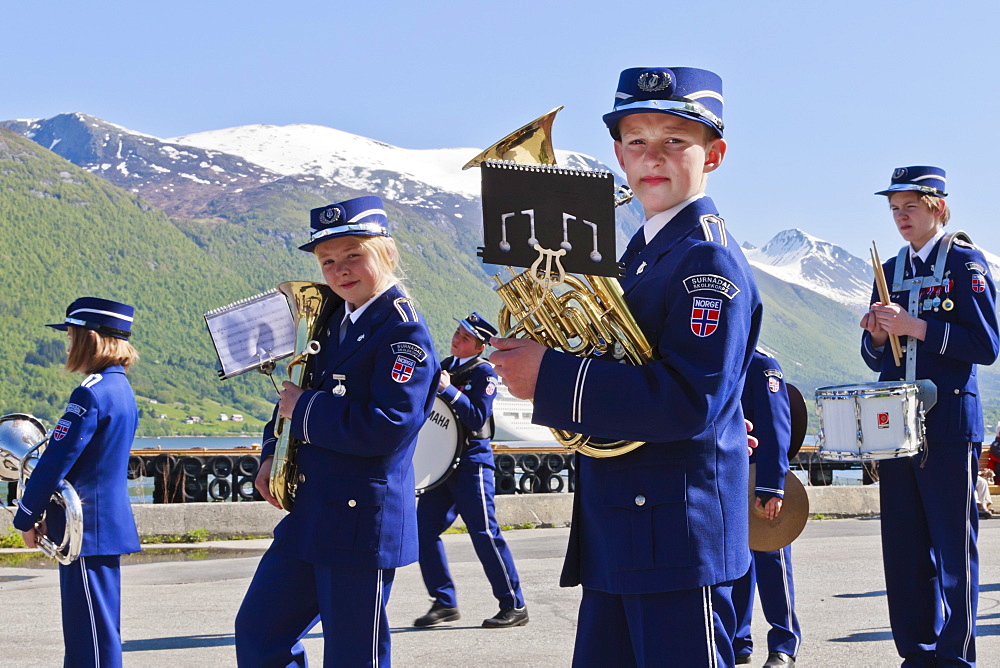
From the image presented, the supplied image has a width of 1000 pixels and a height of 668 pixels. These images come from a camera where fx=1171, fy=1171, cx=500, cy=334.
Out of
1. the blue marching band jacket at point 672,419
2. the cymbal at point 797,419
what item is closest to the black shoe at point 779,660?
the cymbal at point 797,419

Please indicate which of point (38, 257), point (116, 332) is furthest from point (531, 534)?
point (38, 257)

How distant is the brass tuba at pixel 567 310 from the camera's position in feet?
9.74

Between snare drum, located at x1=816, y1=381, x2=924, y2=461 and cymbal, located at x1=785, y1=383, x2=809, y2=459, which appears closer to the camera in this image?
snare drum, located at x1=816, y1=381, x2=924, y2=461

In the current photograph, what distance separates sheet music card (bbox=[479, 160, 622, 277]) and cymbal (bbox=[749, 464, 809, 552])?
3.23 m

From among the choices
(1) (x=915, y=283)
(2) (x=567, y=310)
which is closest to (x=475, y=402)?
(1) (x=915, y=283)

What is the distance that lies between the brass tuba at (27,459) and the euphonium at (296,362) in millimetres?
1159

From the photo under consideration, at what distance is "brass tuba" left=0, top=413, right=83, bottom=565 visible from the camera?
5.19 meters

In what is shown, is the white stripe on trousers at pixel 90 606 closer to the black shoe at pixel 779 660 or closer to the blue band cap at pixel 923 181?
the black shoe at pixel 779 660

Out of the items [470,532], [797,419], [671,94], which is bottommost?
[470,532]

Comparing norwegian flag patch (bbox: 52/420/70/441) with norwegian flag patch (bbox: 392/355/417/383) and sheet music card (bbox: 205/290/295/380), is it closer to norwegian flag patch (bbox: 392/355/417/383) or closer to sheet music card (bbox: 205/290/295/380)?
sheet music card (bbox: 205/290/295/380)

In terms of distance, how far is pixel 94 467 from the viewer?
5.33m

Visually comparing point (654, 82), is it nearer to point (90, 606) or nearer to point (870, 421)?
point (870, 421)

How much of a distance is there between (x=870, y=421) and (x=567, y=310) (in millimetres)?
3036

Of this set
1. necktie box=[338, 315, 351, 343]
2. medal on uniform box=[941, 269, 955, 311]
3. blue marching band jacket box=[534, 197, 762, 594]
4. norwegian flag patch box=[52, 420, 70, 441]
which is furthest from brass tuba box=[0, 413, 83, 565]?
medal on uniform box=[941, 269, 955, 311]
